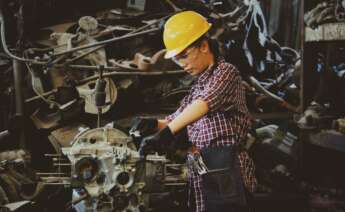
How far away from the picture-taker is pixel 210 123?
9.05 ft

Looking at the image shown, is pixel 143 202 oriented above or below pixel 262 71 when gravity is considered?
below

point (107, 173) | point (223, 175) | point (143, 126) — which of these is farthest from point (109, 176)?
point (223, 175)

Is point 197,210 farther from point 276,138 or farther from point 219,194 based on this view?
point 276,138

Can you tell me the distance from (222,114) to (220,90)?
0.18 meters

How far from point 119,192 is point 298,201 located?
190cm

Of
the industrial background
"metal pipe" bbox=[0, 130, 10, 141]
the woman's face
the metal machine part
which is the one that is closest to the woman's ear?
the woman's face

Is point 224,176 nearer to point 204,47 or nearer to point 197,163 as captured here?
point 197,163

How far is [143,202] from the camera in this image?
3322 millimetres

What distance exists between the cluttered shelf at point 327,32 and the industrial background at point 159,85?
0.04ft

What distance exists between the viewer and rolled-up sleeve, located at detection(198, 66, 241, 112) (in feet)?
8.61

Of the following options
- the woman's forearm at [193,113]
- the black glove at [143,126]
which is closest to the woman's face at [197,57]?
the woman's forearm at [193,113]

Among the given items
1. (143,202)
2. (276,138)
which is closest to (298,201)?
(276,138)

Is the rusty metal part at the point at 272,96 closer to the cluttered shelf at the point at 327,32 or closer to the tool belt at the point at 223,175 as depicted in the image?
the cluttered shelf at the point at 327,32

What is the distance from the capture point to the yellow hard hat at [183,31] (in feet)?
9.32
